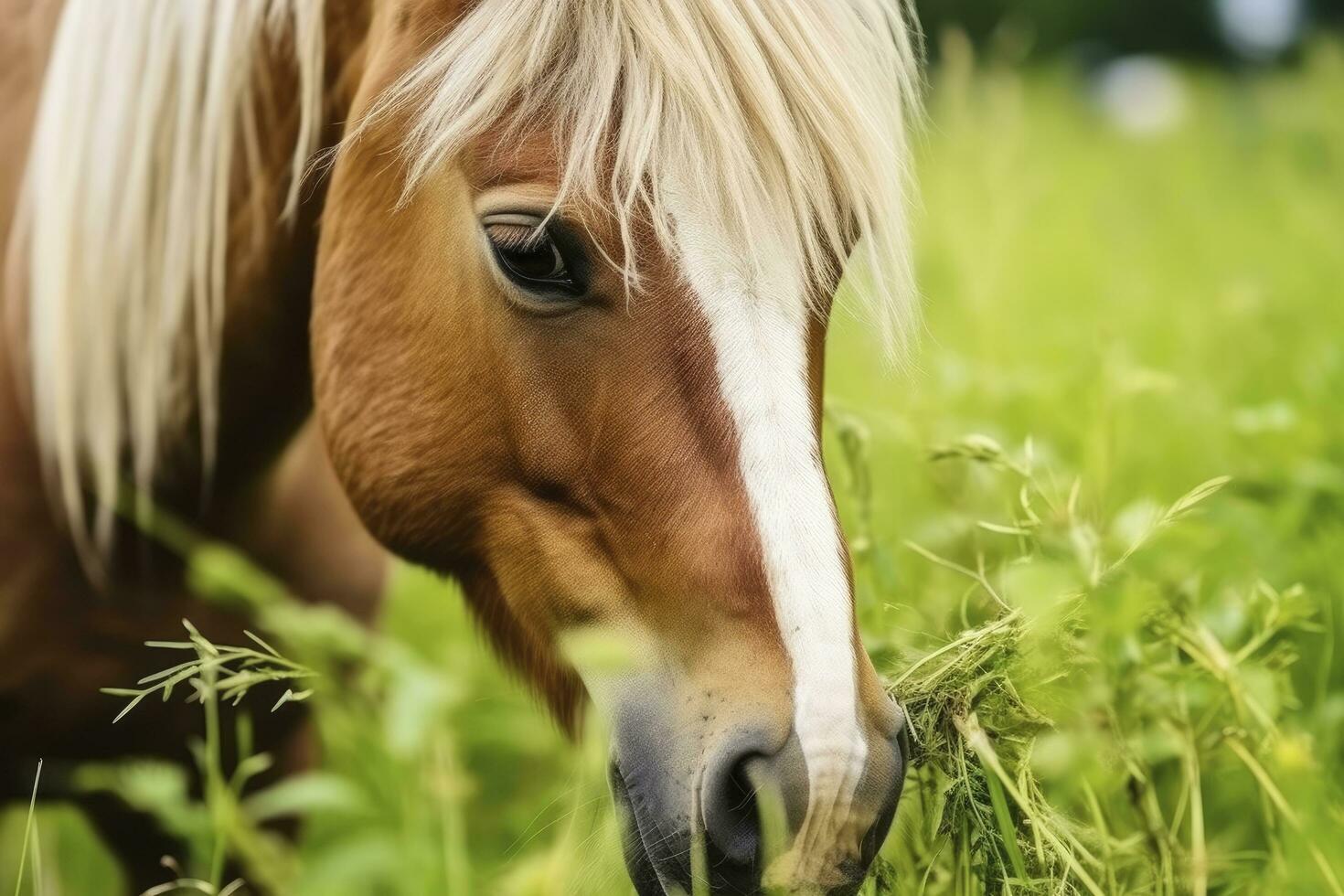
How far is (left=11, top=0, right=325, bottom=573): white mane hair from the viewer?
1655mm

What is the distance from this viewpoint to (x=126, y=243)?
65.8 inches

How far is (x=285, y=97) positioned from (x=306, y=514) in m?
0.67

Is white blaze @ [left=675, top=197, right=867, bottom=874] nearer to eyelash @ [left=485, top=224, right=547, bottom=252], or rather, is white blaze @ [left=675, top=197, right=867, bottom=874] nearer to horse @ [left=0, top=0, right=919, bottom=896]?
horse @ [left=0, top=0, right=919, bottom=896]

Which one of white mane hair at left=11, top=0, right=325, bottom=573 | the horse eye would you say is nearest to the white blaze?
the horse eye

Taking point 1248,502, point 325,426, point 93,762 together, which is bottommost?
point 1248,502

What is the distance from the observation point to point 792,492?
1162mm

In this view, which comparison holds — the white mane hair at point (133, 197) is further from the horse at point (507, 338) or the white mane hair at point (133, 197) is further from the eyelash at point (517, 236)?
the eyelash at point (517, 236)

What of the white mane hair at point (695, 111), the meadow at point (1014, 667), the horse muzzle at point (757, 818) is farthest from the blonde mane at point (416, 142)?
the horse muzzle at point (757, 818)

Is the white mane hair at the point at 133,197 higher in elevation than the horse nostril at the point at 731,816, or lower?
higher

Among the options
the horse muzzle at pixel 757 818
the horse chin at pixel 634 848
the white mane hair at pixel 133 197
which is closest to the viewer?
the horse muzzle at pixel 757 818

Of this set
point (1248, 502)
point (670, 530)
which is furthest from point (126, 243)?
point (1248, 502)

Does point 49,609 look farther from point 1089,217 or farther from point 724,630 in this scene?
point 1089,217

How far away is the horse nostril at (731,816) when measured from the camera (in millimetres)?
1111

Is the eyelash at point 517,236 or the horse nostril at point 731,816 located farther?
the eyelash at point 517,236
